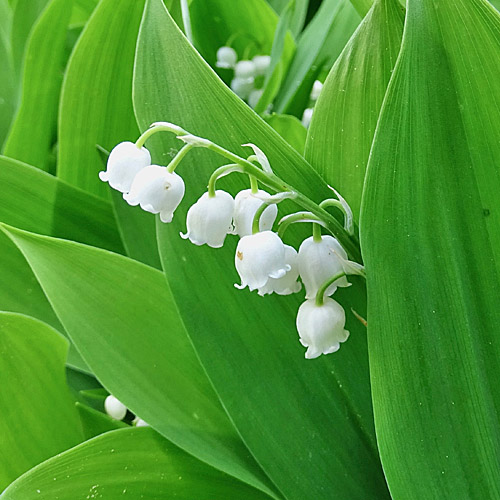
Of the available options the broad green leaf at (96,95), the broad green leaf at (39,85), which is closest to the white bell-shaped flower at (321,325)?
the broad green leaf at (96,95)

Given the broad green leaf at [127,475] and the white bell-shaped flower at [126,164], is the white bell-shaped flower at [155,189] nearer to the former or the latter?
the white bell-shaped flower at [126,164]

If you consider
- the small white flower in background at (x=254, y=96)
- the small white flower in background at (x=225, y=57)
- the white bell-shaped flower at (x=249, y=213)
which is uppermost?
the white bell-shaped flower at (x=249, y=213)

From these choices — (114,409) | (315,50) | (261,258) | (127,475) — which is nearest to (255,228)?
(261,258)

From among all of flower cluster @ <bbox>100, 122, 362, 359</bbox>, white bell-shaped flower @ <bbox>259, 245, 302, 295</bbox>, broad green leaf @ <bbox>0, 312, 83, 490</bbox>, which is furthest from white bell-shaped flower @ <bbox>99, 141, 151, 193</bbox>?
broad green leaf @ <bbox>0, 312, 83, 490</bbox>

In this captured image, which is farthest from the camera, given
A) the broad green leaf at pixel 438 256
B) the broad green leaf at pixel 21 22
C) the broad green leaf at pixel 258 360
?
the broad green leaf at pixel 21 22

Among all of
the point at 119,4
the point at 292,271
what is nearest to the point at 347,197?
the point at 292,271
